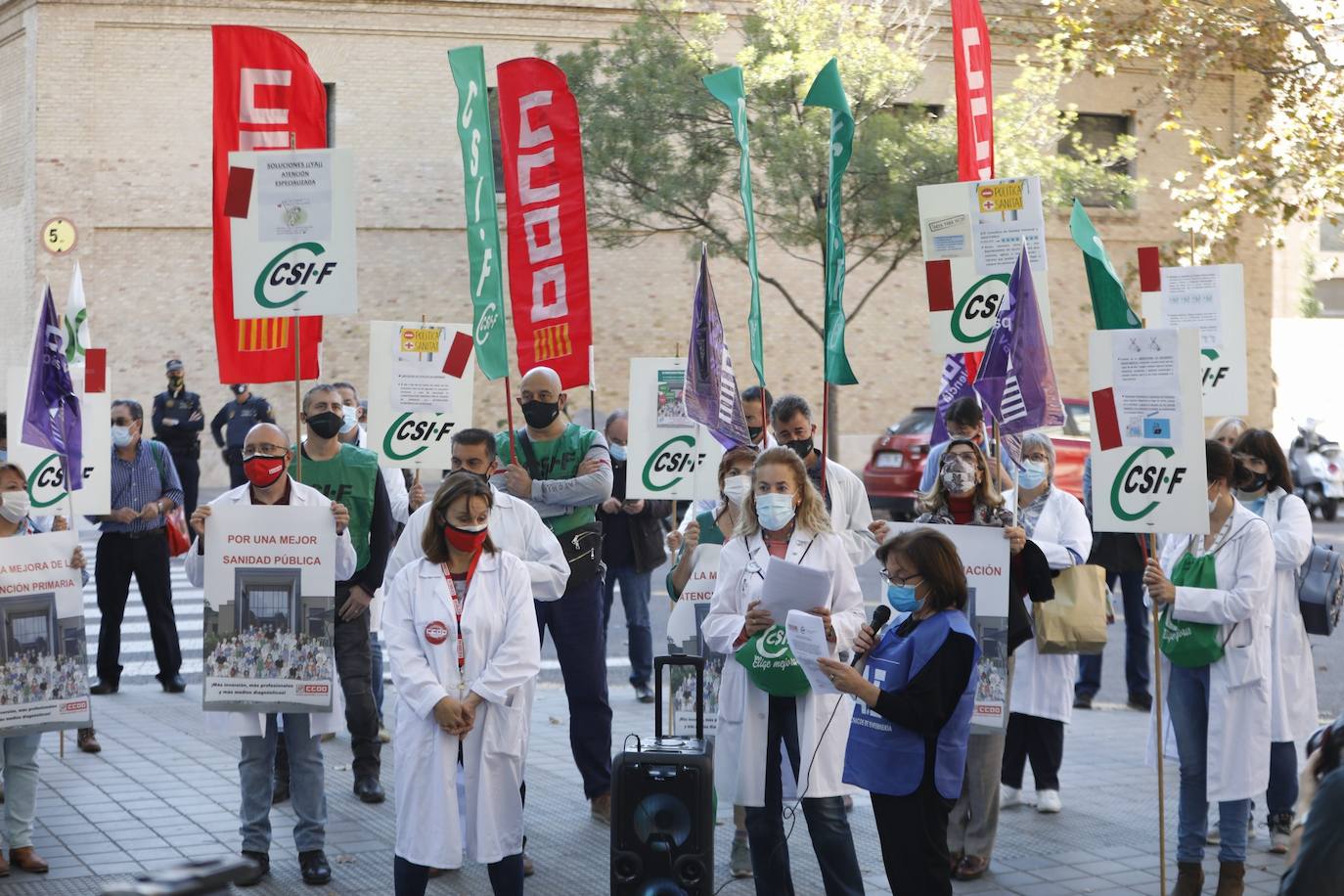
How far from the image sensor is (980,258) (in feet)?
27.6

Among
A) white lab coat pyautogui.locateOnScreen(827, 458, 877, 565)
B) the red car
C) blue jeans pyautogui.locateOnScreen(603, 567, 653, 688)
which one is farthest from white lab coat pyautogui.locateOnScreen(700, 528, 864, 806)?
the red car

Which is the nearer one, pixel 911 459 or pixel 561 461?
pixel 561 461

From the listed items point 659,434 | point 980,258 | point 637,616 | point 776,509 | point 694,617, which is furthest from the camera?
point 637,616

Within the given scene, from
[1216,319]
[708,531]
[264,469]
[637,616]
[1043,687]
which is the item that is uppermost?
[1216,319]

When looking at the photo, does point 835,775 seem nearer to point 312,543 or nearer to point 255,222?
point 312,543

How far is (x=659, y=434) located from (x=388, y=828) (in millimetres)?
2651

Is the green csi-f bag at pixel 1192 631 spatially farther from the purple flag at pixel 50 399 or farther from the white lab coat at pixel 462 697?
the purple flag at pixel 50 399

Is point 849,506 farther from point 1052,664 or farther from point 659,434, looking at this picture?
point 659,434

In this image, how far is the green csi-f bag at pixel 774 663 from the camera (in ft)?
19.7

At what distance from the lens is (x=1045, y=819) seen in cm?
798

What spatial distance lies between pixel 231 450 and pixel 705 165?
28.4 ft

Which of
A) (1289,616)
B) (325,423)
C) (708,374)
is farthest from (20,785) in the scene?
(1289,616)

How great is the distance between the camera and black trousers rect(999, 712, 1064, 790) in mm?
8133

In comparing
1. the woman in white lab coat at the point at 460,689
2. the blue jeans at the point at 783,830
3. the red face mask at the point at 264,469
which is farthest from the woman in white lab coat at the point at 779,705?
the red face mask at the point at 264,469
